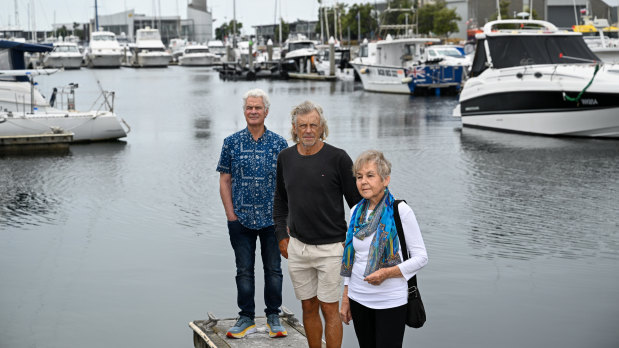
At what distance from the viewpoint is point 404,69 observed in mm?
47062

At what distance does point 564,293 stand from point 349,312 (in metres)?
5.08

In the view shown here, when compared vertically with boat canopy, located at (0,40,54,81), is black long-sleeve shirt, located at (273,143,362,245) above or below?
below

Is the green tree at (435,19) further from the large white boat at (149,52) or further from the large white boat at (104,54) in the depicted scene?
the large white boat at (104,54)

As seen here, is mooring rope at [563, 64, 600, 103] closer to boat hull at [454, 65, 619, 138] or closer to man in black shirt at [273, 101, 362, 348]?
boat hull at [454, 65, 619, 138]

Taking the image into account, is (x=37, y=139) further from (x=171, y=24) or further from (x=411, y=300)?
(x=171, y=24)

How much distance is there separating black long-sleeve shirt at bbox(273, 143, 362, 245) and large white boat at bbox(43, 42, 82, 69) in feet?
315

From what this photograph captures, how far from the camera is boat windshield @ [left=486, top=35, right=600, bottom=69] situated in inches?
1028

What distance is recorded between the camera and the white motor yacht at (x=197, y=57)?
113m

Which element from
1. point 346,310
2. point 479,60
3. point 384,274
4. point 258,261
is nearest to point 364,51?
point 479,60

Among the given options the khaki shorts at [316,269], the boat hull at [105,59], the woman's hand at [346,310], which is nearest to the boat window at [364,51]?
the khaki shorts at [316,269]

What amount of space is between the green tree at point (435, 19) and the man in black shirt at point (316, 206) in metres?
81.8

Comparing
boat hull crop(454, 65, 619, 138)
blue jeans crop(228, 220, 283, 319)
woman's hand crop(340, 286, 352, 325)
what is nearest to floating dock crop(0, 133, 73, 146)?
boat hull crop(454, 65, 619, 138)

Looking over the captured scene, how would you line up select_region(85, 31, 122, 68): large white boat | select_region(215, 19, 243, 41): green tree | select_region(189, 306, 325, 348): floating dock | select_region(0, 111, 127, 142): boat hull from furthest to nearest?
1. select_region(215, 19, 243, 41): green tree
2. select_region(85, 31, 122, 68): large white boat
3. select_region(0, 111, 127, 142): boat hull
4. select_region(189, 306, 325, 348): floating dock

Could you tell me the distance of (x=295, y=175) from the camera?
19.4ft
